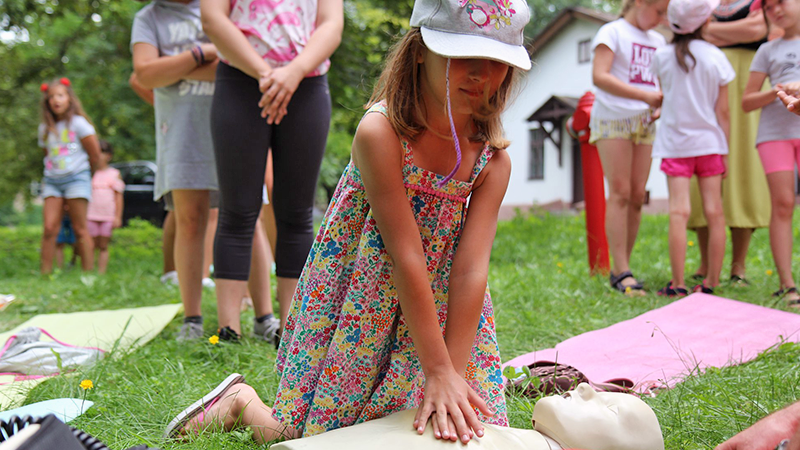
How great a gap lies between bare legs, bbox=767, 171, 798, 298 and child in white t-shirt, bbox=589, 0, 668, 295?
76cm

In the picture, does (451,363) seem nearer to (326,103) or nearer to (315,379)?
(315,379)

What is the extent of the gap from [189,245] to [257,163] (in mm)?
612

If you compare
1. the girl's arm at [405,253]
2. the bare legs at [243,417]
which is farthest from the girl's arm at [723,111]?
the bare legs at [243,417]

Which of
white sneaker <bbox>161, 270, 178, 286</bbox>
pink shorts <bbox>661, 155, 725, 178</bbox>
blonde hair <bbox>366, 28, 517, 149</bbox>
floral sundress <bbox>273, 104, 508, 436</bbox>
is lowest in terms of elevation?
white sneaker <bbox>161, 270, 178, 286</bbox>

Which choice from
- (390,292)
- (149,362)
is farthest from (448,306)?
(149,362)

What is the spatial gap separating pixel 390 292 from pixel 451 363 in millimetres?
292

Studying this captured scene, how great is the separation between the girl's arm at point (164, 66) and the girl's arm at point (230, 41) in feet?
1.05

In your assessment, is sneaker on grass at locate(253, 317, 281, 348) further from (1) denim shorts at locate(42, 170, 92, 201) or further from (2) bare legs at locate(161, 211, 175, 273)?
(1) denim shorts at locate(42, 170, 92, 201)

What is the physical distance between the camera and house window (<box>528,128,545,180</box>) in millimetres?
22766

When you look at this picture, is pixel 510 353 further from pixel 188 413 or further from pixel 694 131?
pixel 694 131

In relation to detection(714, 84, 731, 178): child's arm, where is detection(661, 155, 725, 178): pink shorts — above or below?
below

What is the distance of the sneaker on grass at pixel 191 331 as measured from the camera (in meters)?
3.04

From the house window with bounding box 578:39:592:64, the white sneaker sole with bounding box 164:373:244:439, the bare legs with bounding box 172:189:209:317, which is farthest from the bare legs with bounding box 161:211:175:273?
the house window with bounding box 578:39:592:64

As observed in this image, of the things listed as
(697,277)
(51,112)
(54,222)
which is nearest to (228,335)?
(697,277)
